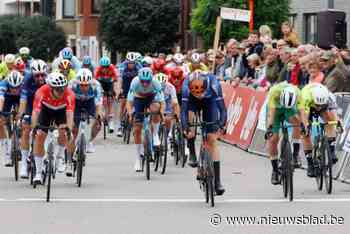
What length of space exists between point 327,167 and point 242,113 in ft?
28.7

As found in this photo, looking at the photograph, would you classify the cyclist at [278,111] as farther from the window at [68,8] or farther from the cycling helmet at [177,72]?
the window at [68,8]

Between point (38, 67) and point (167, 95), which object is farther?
point (167, 95)

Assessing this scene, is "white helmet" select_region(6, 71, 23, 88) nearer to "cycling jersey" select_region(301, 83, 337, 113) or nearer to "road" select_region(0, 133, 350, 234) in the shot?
"road" select_region(0, 133, 350, 234)

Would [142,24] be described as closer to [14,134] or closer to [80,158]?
[14,134]

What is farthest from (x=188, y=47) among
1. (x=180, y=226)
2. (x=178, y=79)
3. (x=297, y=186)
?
(x=180, y=226)

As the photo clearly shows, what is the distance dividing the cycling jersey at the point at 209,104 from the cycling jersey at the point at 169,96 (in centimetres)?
472

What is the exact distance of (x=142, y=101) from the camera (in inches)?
746

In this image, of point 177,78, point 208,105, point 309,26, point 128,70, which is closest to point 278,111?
point 208,105

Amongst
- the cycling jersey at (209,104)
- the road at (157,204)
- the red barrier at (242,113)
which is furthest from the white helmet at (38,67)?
the red barrier at (242,113)

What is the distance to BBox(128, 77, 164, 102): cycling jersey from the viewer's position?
18703mm

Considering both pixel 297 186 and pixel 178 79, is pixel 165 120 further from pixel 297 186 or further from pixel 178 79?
pixel 297 186

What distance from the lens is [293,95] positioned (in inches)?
613

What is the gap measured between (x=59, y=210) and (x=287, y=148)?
3193mm

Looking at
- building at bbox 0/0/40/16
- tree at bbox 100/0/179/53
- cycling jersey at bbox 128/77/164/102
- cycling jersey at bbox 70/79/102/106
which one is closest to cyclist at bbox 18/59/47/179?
cycling jersey at bbox 70/79/102/106
